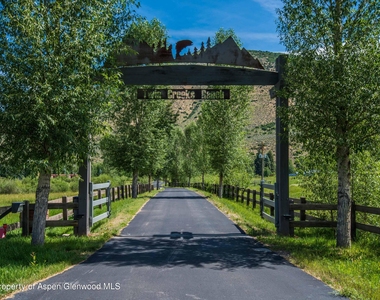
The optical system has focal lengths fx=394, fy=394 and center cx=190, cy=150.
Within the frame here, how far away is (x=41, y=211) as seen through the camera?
9.26 meters

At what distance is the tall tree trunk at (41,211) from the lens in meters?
9.17

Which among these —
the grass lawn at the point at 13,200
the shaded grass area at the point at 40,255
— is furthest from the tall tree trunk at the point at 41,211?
the grass lawn at the point at 13,200

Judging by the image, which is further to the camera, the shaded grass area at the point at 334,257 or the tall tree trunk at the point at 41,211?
the tall tree trunk at the point at 41,211

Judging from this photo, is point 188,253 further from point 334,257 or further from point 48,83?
point 48,83

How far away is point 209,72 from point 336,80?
13.4ft

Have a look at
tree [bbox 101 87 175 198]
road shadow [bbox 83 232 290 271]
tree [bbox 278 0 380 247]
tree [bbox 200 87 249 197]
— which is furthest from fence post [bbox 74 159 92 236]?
tree [bbox 200 87 249 197]

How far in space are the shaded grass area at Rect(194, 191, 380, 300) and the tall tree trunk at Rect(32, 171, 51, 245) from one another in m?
5.48

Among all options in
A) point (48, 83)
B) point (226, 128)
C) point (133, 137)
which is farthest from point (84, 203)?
point (226, 128)

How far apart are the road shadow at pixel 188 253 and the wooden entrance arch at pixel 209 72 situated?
6.57 feet

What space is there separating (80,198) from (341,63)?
314 inches

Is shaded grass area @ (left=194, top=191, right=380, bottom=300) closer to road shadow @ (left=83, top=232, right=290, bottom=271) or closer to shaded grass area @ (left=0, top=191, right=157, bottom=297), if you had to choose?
road shadow @ (left=83, top=232, right=290, bottom=271)

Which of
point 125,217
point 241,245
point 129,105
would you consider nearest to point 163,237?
point 241,245

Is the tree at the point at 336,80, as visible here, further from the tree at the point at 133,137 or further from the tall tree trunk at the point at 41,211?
the tree at the point at 133,137

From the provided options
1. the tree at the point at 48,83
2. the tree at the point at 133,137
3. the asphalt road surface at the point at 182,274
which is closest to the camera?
the asphalt road surface at the point at 182,274
